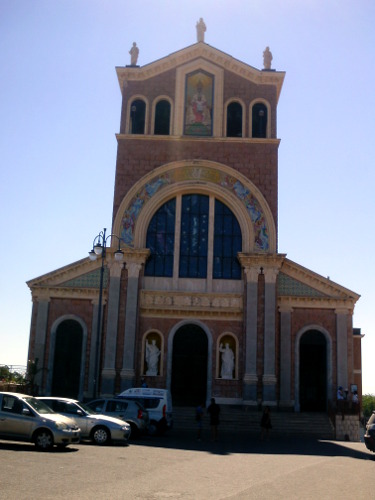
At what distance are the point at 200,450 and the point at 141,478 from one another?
25.4 ft

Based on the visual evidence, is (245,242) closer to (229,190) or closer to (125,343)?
(229,190)

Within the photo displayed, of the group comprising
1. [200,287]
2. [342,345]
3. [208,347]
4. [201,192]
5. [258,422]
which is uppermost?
[201,192]

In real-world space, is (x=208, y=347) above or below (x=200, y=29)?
below

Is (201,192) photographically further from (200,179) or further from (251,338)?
(251,338)

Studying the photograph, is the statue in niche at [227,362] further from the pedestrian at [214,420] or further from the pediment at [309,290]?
the pedestrian at [214,420]

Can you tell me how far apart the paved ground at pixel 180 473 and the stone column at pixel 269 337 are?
11.0 m

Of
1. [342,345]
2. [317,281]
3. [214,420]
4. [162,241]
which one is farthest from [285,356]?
[214,420]

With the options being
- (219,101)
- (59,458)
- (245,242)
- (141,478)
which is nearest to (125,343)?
(245,242)

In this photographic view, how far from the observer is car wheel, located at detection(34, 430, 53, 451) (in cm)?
1720

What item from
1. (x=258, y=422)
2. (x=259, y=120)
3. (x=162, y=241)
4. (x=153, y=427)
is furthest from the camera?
(x=259, y=120)

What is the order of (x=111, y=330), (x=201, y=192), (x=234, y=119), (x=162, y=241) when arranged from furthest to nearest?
(x=234, y=119)
(x=201, y=192)
(x=162, y=241)
(x=111, y=330)

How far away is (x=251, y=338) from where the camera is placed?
33.8 m

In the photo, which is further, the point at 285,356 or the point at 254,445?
the point at 285,356

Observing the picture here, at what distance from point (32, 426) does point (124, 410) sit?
611 centimetres
